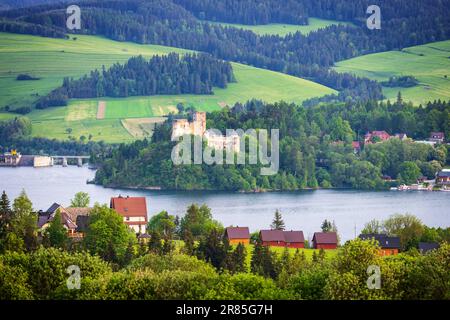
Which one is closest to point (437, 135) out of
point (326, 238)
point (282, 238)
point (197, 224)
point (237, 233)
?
point (197, 224)

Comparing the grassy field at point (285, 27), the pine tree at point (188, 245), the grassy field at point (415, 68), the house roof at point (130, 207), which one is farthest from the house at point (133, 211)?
the grassy field at point (285, 27)

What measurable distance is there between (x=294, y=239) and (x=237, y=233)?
1.74m

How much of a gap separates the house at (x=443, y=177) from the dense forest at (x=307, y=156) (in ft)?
2.84

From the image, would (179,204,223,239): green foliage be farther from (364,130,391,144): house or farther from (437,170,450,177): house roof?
(364,130,391,144): house

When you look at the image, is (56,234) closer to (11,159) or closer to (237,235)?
(237,235)

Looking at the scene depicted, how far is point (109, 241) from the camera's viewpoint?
1387 inches

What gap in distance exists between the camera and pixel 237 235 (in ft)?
131

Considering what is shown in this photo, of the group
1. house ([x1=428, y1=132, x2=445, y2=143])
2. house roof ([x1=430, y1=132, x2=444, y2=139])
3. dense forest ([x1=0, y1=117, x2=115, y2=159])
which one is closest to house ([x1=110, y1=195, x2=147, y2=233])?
house ([x1=428, y1=132, x2=445, y2=143])

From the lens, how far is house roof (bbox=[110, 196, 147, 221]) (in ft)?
142

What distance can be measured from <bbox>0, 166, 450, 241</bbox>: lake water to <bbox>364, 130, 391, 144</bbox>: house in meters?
13.6

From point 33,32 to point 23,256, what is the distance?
296 ft

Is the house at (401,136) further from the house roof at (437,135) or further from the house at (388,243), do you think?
the house at (388,243)

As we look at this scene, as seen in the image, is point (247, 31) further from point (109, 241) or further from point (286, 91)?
point (109, 241)

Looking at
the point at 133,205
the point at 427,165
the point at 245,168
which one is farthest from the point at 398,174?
the point at 133,205
